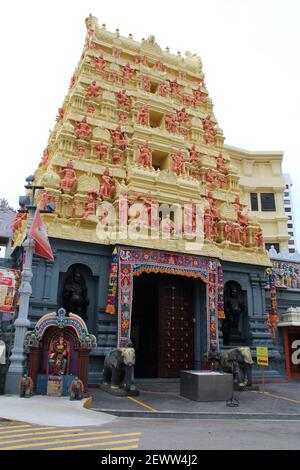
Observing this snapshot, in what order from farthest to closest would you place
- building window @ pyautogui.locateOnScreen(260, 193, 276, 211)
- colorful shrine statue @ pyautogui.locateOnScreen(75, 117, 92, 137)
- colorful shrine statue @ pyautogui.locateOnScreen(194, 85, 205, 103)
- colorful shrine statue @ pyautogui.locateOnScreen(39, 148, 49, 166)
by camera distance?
building window @ pyautogui.locateOnScreen(260, 193, 276, 211), colorful shrine statue @ pyautogui.locateOnScreen(194, 85, 205, 103), colorful shrine statue @ pyautogui.locateOnScreen(39, 148, 49, 166), colorful shrine statue @ pyautogui.locateOnScreen(75, 117, 92, 137)

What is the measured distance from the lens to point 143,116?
2167 cm

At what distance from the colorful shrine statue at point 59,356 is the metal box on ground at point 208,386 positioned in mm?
4197

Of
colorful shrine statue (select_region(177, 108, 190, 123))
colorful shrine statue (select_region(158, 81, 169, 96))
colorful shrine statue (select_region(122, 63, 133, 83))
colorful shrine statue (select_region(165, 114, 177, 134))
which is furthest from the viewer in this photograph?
colorful shrine statue (select_region(158, 81, 169, 96))

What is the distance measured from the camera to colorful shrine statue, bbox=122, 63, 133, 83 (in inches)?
903

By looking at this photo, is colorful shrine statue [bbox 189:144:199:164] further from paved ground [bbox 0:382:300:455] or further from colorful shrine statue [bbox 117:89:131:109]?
paved ground [bbox 0:382:300:455]

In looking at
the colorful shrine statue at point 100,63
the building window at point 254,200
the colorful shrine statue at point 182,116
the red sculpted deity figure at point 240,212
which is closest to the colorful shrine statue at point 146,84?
the colorful shrine statue at point 182,116

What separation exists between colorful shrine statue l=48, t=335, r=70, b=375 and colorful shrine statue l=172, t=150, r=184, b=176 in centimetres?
1151

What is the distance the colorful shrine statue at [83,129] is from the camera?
1938 centimetres

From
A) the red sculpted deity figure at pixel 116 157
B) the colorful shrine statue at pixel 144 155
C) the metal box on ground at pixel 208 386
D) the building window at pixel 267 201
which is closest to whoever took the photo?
the metal box on ground at pixel 208 386

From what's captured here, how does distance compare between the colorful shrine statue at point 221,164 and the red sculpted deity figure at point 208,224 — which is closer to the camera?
the red sculpted deity figure at point 208,224

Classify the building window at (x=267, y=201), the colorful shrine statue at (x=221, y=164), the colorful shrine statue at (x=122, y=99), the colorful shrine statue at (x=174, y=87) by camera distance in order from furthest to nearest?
the building window at (x=267, y=201), the colorful shrine statue at (x=174, y=87), the colorful shrine statue at (x=221, y=164), the colorful shrine statue at (x=122, y=99)

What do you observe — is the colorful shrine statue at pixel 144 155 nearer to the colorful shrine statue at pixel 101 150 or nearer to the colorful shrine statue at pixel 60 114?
the colorful shrine statue at pixel 101 150

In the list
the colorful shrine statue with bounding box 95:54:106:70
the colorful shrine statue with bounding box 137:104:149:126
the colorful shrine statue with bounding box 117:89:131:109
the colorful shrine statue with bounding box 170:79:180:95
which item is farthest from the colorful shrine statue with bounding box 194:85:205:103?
the colorful shrine statue with bounding box 95:54:106:70
